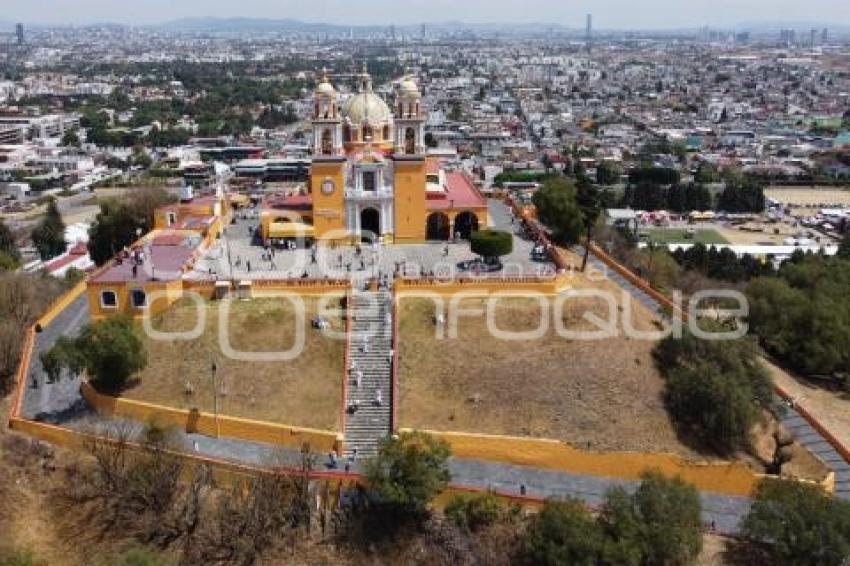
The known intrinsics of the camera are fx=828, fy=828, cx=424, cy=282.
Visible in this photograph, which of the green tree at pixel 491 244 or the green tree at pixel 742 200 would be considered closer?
the green tree at pixel 491 244

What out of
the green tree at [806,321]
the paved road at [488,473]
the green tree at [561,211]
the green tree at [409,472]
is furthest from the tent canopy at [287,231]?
the green tree at [806,321]

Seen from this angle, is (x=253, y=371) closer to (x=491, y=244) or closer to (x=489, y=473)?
(x=489, y=473)

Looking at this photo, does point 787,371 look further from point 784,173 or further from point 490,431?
point 784,173

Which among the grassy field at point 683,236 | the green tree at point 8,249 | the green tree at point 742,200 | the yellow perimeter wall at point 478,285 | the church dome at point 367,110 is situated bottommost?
the grassy field at point 683,236

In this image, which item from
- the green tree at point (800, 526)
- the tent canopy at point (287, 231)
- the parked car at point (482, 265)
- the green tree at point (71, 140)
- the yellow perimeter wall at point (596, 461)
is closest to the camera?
the green tree at point (800, 526)

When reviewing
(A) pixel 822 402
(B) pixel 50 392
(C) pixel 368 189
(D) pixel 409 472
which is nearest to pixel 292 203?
(C) pixel 368 189

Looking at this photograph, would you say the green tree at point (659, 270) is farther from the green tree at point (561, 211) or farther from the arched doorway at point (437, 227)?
the arched doorway at point (437, 227)

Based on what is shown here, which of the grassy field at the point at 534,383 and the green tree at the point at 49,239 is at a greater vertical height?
the grassy field at the point at 534,383
